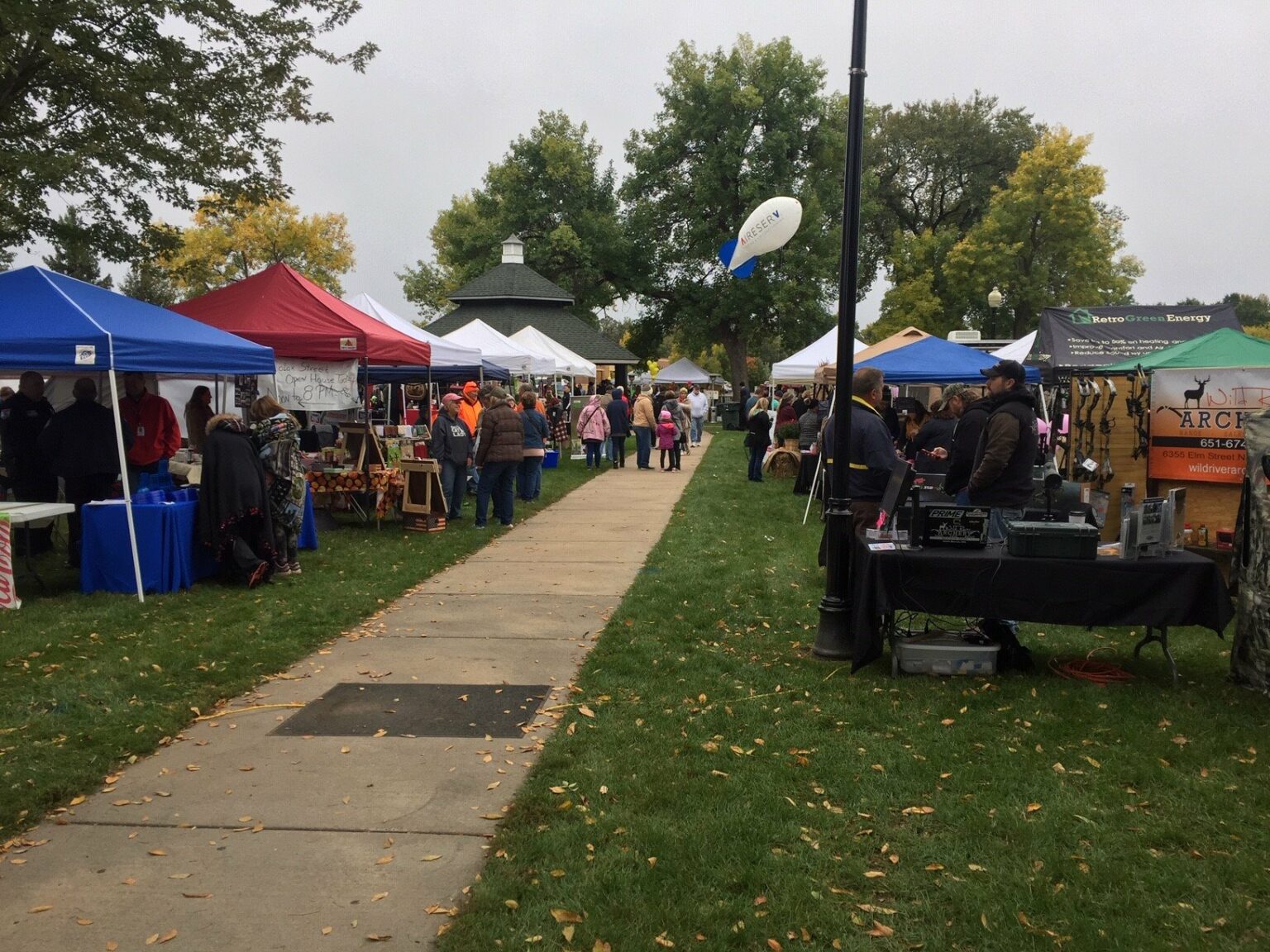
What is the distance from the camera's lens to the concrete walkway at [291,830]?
349cm

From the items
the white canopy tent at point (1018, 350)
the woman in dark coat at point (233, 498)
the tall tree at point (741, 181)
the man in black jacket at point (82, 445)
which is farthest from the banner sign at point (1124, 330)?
the tall tree at point (741, 181)

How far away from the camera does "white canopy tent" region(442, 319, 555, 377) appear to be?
67.8 ft

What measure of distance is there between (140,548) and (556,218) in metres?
51.7

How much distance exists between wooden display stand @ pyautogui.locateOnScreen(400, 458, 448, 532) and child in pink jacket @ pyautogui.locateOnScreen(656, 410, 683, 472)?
1007cm

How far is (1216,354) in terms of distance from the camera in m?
10.6

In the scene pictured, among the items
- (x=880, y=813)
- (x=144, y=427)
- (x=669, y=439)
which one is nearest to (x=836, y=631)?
(x=880, y=813)

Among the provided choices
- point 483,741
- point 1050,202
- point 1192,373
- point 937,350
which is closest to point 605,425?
point 937,350

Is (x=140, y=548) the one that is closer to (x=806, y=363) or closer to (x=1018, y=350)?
(x=806, y=363)

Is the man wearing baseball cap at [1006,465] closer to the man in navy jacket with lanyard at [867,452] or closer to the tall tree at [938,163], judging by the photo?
the man in navy jacket with lanyard at [867,452]

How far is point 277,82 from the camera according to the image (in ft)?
50.9

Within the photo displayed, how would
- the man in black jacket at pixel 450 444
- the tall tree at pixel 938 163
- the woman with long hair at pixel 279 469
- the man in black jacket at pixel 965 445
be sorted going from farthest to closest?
the tall tree at pixel 938 163
the man in black jacket at pixel 450 444
the woman with long hair at pixel 279 469
the man in black jacket at pixel 965 445

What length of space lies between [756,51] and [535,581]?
4831cm

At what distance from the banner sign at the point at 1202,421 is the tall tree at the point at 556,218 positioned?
150 feet

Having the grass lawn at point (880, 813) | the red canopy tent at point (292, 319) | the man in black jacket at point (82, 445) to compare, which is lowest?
the grass lawn at point (880, 813)
